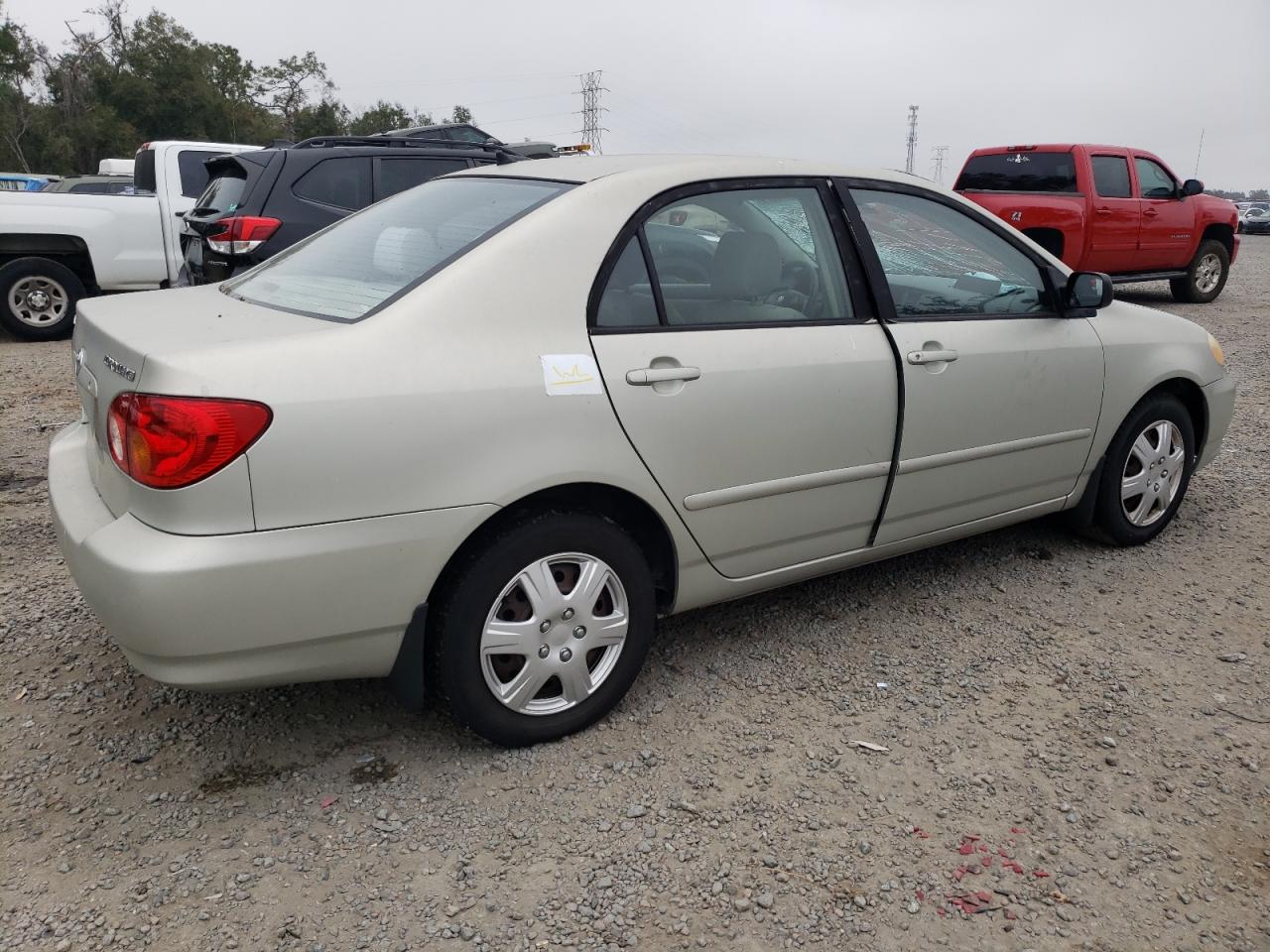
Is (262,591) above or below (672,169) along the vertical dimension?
below

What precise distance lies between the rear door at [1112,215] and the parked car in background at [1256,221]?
2763 centimetres

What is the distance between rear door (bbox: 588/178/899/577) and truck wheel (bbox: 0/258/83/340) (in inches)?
331

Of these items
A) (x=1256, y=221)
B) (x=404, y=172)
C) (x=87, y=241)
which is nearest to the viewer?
(x=404, y=172)

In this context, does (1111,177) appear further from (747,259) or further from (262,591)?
(262,591)

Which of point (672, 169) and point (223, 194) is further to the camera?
point (223, 194)

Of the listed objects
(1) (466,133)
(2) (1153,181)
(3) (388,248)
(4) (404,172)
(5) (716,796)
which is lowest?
(5) (716,796)

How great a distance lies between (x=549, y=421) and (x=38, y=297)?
29.2ft

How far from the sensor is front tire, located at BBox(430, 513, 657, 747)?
2648 millimetres

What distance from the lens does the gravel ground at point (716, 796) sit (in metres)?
2.28

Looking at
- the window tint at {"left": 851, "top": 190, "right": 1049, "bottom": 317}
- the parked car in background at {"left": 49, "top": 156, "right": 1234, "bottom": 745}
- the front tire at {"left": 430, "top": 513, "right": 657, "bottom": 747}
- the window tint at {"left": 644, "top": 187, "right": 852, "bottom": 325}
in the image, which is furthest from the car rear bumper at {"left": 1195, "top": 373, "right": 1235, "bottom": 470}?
the front tire at {"left": 430, "top": 513, "right": 657, "bottom": 747}

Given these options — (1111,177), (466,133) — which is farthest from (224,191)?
(1111,177)

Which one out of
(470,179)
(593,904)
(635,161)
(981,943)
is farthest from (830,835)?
(470,179)

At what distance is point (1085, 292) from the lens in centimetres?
383

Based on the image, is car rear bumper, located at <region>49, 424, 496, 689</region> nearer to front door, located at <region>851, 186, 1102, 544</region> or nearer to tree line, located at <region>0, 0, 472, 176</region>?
front door, located at <region>851, 186, 1102, 544</region>
